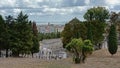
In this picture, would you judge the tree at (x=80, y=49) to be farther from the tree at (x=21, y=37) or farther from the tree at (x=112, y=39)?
the tree at (x=21, y=37)

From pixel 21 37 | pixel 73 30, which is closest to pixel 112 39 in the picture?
pixel 73 30

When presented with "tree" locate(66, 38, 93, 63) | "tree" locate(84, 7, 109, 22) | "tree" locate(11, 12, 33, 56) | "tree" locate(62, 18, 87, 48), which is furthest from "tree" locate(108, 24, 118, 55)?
"tree" locate(84, 7, 109, 22)

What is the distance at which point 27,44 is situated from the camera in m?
53.4

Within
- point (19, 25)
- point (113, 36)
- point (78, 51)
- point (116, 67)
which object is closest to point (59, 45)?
point (19, 25)

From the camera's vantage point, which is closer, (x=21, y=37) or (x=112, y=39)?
(x=112, y=39)

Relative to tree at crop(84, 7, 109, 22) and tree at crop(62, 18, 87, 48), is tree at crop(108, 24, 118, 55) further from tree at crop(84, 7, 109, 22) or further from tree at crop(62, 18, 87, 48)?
tree at crop(84, 7, 109, 22)

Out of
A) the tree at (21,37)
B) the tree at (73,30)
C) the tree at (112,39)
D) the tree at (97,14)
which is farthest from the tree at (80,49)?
the tree at (97,14)

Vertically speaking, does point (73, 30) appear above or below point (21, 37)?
above

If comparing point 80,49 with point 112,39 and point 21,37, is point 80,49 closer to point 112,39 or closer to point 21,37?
point 112,39

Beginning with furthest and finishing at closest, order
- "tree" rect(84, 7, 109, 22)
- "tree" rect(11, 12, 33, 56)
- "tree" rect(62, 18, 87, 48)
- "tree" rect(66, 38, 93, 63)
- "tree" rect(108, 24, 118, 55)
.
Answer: "tree" rect(84, 7, 109, 22) < "tree" rect(62, 18, 87, 48) < "tree" rect(11, 12, 33, 56) < "tree" rect(108, 24, 118, 55) < "tree" rect(66, 38, 93, 63)

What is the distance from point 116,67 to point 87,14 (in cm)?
6271

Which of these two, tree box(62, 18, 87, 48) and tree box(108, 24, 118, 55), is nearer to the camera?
tree box(108, 24, 118, 55)

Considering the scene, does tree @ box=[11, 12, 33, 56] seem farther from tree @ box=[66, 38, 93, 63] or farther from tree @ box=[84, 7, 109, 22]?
tree @ box=[84, 7, 109, 22]

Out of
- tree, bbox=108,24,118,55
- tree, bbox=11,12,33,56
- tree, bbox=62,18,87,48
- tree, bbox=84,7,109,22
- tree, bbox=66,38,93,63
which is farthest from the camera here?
tree, bbox=84,7,109,22
